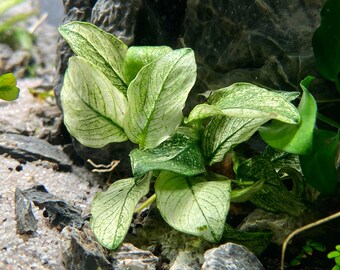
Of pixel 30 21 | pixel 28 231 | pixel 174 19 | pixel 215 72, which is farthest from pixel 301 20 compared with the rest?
pixel 30 21

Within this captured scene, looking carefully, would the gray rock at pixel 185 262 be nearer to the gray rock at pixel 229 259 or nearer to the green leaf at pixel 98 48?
the gray rock at pixel 229 259

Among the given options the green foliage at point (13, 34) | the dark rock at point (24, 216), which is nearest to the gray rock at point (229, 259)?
the dark rock at point (24, 216)

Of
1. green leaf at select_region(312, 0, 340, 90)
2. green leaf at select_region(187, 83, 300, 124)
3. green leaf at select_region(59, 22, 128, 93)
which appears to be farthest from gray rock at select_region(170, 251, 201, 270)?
green leaf at select_region(312, 0, 340, 90)

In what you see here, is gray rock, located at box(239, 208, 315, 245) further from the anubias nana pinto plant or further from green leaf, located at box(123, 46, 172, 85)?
green leaf, located at box(123, 46, 172, 85)

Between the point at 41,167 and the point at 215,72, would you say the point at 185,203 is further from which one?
the point at 41,167

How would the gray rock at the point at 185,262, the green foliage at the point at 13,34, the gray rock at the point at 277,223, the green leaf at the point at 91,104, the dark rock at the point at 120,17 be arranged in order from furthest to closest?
1. the green foliage at the point at 13,34
2. the dark rock at the point at 120,17
3. the gray rock at the point at 277,223
4. the green leaf at the point at 91,104
5. the gray rock at the point at 185,262

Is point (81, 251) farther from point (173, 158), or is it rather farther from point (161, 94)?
point (161, 94)
